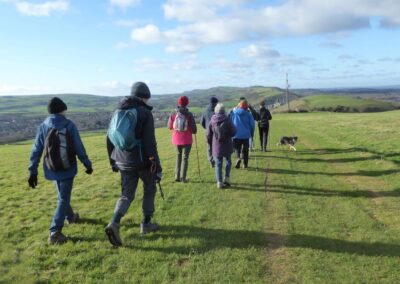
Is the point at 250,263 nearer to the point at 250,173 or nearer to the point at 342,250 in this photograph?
the point at 342,250

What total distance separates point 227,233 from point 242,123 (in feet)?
23.3

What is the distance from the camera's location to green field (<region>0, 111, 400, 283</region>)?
6.05 m

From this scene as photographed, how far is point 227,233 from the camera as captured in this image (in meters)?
7.69

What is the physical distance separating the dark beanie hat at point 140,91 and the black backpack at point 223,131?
427cm

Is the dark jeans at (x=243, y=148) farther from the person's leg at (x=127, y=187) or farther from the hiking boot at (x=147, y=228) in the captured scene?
the person's leg at (x=127, y=187)

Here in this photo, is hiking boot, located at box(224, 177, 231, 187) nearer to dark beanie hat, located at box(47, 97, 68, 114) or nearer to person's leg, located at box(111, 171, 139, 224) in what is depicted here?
person's leg, located at box(111, 171, 139, 224)

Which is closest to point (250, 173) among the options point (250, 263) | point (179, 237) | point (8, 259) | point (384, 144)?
point (179, 237)

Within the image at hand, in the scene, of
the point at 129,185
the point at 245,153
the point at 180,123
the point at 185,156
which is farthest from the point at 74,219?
the point at 245,153

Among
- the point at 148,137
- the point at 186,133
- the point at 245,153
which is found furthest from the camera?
the point at 245,153

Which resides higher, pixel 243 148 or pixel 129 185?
pixel 129 185

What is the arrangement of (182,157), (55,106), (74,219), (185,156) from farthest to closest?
(182,157)
(185,156)
(74,219)
(55,106)

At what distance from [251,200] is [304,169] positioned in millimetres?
5290

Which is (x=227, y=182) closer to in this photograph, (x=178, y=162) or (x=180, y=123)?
(x=178, y=162)

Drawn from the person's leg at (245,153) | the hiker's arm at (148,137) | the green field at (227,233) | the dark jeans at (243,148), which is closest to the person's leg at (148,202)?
the green field at (227,233)
